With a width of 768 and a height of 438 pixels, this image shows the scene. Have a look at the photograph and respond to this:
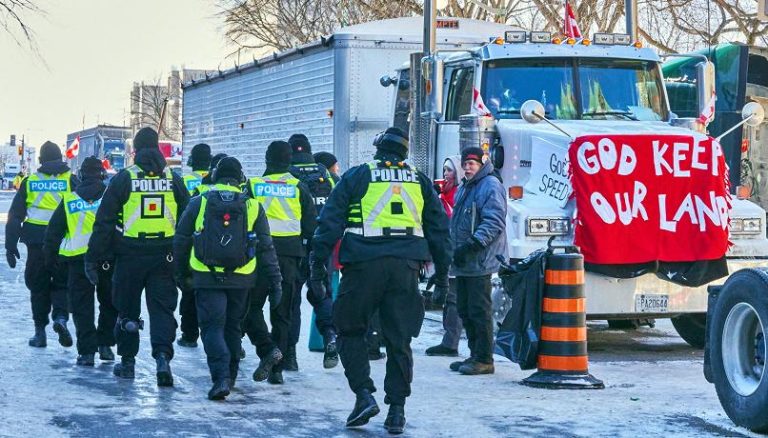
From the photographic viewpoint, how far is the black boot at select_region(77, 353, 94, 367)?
11719 millimetres

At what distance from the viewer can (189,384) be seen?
10727 mm

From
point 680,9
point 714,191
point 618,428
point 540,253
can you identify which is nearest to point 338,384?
point 540,253

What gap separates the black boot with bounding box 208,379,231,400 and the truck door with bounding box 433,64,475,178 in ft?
17.0

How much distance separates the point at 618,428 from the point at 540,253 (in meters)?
2.33

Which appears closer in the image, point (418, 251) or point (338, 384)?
point (418, 251)

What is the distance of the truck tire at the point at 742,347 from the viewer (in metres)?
8.59

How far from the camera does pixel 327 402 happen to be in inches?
392

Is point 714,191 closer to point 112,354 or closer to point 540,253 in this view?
point 540,253

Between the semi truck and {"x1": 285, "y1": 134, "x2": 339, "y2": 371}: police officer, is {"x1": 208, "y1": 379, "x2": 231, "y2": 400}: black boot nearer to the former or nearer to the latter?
{"x1": 285, "y1": 134, "x2": 339, "y2": 371}: police officer

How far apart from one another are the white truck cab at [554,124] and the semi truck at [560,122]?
0.03ft

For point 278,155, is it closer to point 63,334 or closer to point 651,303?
point 63,334

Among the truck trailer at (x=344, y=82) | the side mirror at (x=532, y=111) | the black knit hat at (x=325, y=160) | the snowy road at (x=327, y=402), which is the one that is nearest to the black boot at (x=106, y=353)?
the snowy road at (x=327, y=402)

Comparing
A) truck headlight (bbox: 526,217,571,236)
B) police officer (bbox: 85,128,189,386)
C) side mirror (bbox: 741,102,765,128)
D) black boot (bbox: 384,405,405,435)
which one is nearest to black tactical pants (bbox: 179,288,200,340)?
police officer (bbox: 85,128,189,386)

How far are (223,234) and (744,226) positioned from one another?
5.22 meters
